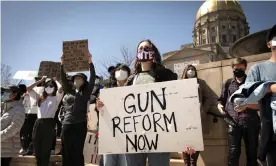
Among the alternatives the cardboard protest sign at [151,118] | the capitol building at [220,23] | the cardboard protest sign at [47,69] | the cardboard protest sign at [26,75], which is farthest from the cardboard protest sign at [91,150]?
the capitol building at [220,23]

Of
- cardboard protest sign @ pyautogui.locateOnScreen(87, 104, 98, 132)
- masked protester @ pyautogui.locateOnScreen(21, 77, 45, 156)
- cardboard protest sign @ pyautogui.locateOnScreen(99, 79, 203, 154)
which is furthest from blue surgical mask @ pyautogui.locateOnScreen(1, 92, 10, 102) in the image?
cardboard protest sign @ pyautogui.locateOnScreen(99, 79, 203, 154)

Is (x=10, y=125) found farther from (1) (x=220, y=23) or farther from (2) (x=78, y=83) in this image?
(1) (x=220, y=23)

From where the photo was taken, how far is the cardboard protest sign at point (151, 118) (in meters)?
2.53

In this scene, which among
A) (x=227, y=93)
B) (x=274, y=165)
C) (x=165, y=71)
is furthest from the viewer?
(x=227, y=93)

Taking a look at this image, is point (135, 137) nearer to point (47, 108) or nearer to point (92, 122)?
point (47, 108)

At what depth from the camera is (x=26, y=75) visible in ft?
28.4

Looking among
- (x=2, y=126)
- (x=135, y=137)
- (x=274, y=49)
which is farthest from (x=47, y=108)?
(x=274, y=49)

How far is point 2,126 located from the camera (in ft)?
15.8

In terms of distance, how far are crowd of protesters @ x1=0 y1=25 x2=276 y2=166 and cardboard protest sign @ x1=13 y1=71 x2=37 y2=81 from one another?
1.44m

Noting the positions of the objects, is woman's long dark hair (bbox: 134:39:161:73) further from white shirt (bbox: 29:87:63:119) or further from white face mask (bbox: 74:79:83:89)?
white shirt (bbox: 29:87:63:119)

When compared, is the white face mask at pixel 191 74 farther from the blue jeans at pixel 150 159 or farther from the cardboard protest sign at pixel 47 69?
the cardboard protest sign at pixel 47 69

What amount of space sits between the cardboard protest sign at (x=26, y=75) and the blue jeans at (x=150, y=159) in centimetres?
660

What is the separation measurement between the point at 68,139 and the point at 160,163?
2.36 metres

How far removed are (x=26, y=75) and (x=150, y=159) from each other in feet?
23.2
